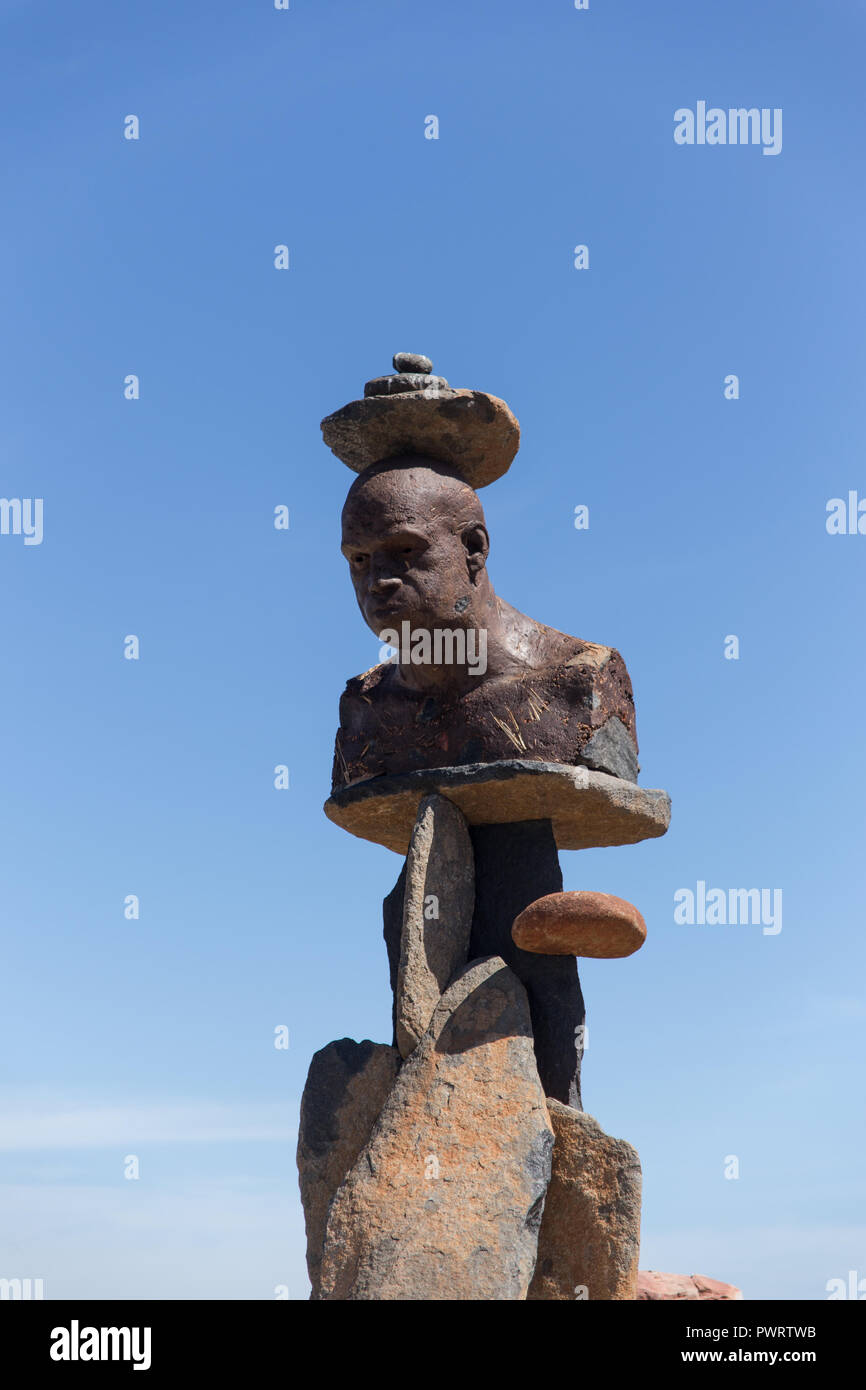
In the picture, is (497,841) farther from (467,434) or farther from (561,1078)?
(467,434)

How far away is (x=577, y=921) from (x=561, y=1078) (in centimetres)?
80

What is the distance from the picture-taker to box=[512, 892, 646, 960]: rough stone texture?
24.4ft

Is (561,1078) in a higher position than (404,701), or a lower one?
lower

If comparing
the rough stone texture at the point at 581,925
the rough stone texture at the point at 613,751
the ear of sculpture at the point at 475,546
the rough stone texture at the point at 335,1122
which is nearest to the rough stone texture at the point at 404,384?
the ear of sculpture at the point at 475,546

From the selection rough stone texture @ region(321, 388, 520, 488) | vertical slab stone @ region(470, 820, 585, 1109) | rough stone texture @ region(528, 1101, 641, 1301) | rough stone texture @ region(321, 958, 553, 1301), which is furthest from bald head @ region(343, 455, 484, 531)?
rough stone texture @ region(528, 1101, 641, 1301)

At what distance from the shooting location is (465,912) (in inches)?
318

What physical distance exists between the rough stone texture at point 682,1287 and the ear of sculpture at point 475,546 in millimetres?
4067

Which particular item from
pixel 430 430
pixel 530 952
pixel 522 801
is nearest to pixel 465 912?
pixel 530 952

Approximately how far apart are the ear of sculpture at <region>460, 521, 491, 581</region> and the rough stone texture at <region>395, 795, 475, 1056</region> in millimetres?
1208

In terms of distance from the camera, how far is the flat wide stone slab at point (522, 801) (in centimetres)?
785

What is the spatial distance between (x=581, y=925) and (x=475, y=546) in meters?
2.11

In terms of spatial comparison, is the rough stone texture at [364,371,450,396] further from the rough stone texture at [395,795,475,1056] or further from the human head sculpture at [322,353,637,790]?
the rough stone texture at [395,795,475,1056]

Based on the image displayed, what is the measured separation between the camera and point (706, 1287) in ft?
30.7
